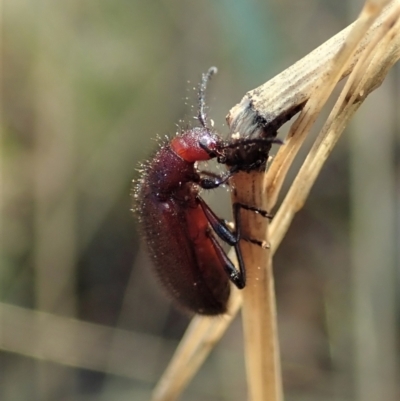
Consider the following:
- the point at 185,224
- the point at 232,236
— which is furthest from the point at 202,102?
the point at 232,236

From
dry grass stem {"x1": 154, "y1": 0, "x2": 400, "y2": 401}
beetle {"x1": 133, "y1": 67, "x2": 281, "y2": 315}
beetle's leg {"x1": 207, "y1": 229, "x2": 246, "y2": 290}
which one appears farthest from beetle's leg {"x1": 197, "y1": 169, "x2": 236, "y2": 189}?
dry grass stem {"x1": 154, "y1": 0, "x2": 400, "y2": 401}

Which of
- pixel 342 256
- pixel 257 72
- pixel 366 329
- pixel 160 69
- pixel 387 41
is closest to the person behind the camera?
pixel 387 41

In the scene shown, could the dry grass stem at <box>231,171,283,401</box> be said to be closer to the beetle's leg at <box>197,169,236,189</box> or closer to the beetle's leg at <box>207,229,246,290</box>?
the beetle's leg at <box>207,229,246,290</box>

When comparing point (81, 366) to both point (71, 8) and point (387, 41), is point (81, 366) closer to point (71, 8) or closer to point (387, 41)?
point (71, 8)

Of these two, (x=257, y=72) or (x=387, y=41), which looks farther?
(x=257, y=72)

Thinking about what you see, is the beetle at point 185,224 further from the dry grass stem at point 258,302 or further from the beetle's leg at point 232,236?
the dry grass stem at point 258,302

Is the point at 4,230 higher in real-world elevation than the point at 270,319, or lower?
lower

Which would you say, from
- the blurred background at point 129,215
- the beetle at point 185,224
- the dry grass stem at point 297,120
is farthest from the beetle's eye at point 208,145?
the blurred background at point 129,215

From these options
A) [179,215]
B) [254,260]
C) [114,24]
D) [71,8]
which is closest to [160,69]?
[114,24]

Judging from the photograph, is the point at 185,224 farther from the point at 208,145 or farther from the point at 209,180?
the point at 208,145
